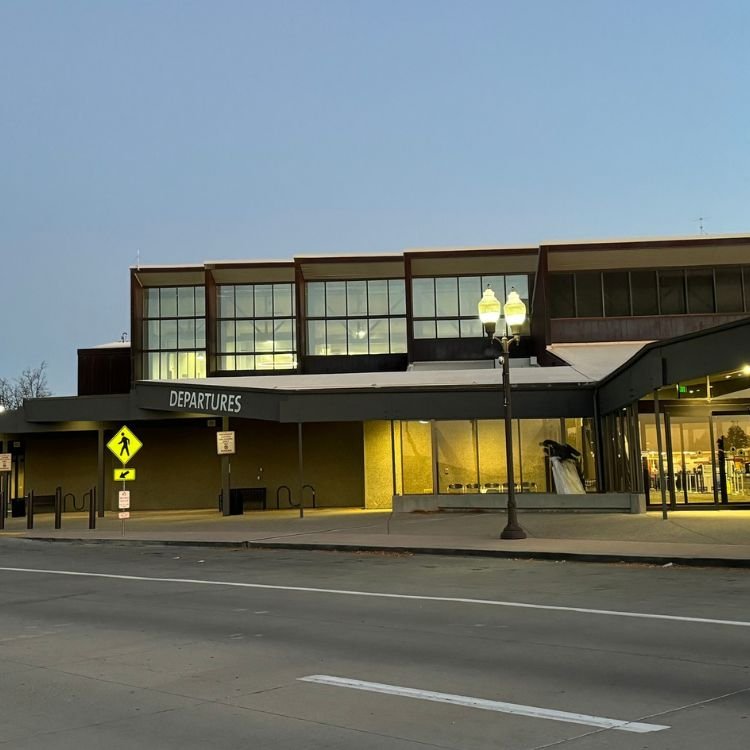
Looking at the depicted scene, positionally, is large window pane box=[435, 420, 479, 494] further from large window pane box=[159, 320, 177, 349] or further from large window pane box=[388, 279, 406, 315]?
large window pane box=[159, 320, 177, 349]

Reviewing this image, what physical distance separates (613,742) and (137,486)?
35.5 meters

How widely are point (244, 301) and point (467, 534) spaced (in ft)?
96.9

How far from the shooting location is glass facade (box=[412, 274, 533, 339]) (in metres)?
44.2

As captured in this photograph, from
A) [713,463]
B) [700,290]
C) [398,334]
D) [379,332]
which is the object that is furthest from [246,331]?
[713,463]

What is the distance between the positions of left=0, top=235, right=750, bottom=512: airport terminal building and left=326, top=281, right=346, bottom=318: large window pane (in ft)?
0.54

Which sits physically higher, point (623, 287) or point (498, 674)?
point (623, 287)

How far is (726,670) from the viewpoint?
7613mm

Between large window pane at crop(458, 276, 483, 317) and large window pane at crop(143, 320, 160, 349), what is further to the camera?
Result: large window pane at crop(143, 320, 160, 349)

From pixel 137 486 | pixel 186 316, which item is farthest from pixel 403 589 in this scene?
pixel 186 316

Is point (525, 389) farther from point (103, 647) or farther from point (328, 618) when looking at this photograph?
point (103, 647)

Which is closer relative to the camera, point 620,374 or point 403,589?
point 403,589

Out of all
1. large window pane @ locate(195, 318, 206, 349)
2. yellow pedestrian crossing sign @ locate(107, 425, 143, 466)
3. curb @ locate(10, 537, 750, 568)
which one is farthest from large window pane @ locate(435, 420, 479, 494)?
large window pane @ locate(195, 318, 206, 349)

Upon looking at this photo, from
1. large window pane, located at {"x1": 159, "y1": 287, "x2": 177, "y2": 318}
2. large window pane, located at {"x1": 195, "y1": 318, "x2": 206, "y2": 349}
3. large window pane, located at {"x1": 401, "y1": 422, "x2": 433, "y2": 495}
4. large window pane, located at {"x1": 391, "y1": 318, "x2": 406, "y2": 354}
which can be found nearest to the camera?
large window pane, located at {"x1": 401, "y1": 422, "x2": 433, "y2": 495}

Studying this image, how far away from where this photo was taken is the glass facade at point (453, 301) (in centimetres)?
4425
